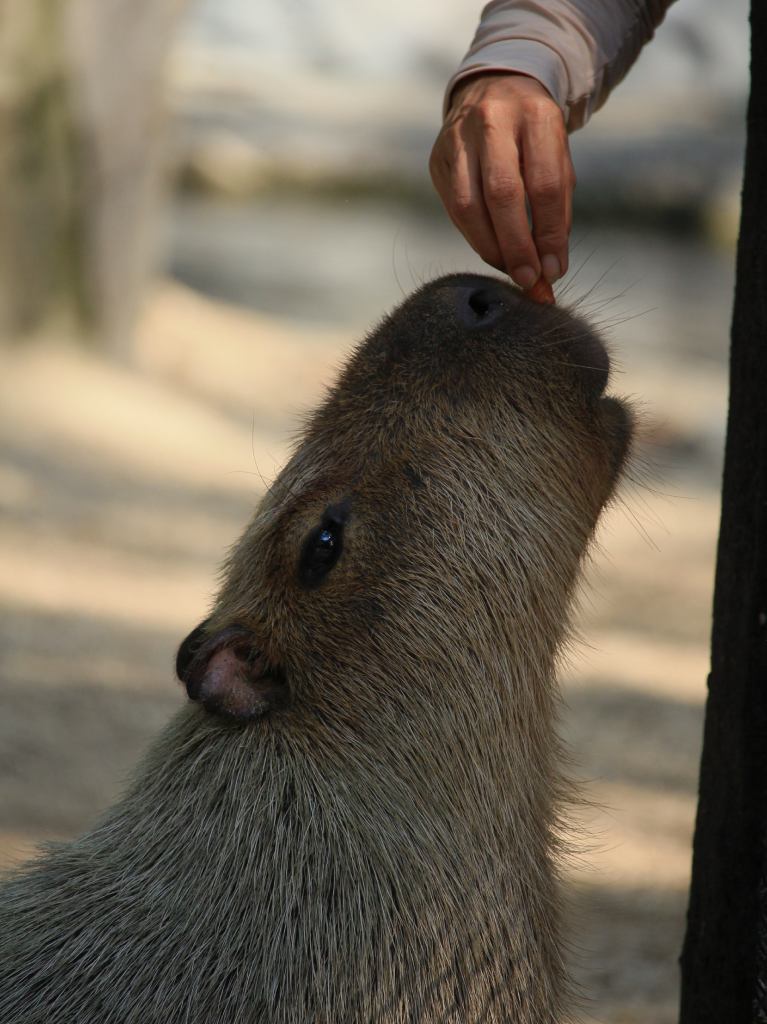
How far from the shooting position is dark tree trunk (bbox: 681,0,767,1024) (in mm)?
2248

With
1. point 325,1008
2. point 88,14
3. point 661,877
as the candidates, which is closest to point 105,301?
point 88,14

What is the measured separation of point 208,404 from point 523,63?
7.04m

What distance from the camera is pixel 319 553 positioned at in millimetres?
2461

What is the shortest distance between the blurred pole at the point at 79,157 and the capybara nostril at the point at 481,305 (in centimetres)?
630

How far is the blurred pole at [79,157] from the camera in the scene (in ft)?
27.2

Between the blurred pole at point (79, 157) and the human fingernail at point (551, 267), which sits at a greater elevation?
the blurred pole at point (79, 157)

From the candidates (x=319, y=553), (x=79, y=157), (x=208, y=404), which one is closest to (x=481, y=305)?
(x=319, y=553)

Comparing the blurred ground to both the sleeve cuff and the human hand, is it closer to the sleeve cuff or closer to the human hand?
the human hand

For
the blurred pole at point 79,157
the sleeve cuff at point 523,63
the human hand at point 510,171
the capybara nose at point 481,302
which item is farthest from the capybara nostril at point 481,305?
the blurred pole at point 79,157

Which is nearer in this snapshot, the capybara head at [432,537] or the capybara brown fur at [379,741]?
the capybara brown fur at [379,741]

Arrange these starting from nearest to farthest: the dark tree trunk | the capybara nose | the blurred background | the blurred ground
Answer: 1. the dark tree trunk
2. the capybara nose
3. the blurred ground
4. the blurred background

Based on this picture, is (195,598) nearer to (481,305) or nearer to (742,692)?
(481,305)

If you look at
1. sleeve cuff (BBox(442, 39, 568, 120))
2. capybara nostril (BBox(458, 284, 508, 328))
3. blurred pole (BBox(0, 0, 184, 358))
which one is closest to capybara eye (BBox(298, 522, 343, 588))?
capybara nostril (BBox(458, 284, 508, 328))

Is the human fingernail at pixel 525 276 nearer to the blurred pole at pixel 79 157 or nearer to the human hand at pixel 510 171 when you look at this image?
the human hand at pixel 510 171
